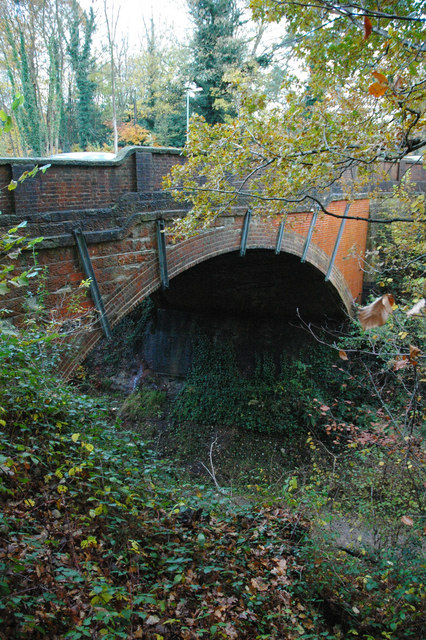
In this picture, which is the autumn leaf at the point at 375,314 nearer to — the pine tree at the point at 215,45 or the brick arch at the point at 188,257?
the brick arch at the point at 188,257

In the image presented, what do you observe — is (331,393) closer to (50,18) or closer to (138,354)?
(138,354)

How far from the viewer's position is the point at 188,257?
6852 millimetres

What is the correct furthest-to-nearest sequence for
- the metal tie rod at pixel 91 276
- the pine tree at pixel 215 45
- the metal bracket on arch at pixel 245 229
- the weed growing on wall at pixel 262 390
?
the pine tree at pixel 215 45, the weed growing on wall at pixel 262 390, the metal bracket on arch at pixel 245 229, the metal tie rod at pixel 91 276

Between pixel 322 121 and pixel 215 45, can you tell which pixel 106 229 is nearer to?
pixel 322 121

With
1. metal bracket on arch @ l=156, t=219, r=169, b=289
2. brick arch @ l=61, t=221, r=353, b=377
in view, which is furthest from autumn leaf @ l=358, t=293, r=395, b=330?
metal bracket on arch @ l=156, t=219, r=169, b=289

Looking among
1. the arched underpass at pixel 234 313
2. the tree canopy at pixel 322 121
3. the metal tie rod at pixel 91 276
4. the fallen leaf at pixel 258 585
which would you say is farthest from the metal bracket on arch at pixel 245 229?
the fallen leaf at pixel 258 585

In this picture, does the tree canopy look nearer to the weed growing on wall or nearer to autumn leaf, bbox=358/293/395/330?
autumn leaf, bbox=358/293/395/330

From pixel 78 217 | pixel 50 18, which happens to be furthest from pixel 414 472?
pixel 50 18

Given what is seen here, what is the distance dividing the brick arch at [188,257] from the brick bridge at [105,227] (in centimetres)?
1

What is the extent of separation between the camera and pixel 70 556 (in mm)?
2887

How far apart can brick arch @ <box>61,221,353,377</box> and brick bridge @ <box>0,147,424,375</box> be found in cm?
1

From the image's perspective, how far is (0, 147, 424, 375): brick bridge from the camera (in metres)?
4.78

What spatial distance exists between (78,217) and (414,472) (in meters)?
5.55

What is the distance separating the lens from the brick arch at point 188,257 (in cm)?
558
